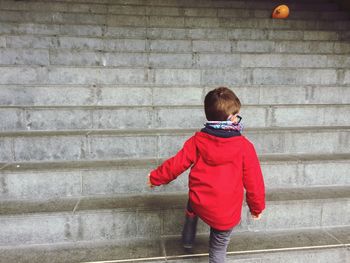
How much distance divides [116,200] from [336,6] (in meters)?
6.54

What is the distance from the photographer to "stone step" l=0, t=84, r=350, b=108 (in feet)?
11.0

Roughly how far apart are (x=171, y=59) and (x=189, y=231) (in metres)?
2.92

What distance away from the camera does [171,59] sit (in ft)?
14.9

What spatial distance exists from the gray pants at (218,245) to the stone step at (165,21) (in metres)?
4.29

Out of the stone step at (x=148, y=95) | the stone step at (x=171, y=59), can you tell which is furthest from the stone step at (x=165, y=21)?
the stone step at (x=148, y=95)

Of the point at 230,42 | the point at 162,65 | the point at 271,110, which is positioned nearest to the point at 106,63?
the point at 162,65

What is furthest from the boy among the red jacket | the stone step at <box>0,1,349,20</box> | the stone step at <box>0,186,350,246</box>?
the stone step at <box>0,1,349,20</box>

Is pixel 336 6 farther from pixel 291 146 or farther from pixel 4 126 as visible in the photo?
pixel 4 126

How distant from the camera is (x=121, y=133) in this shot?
300 centimetres

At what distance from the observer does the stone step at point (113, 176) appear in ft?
8.44

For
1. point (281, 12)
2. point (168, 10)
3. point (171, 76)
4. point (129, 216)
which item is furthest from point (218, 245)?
point (281, 12)

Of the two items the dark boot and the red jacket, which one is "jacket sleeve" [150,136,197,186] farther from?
the dark boot

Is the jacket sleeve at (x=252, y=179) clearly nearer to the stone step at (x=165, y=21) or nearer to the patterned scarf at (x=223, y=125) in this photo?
the patterned scarf at (x=223, y=125)

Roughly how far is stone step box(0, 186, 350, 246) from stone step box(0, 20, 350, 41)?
3082mm
